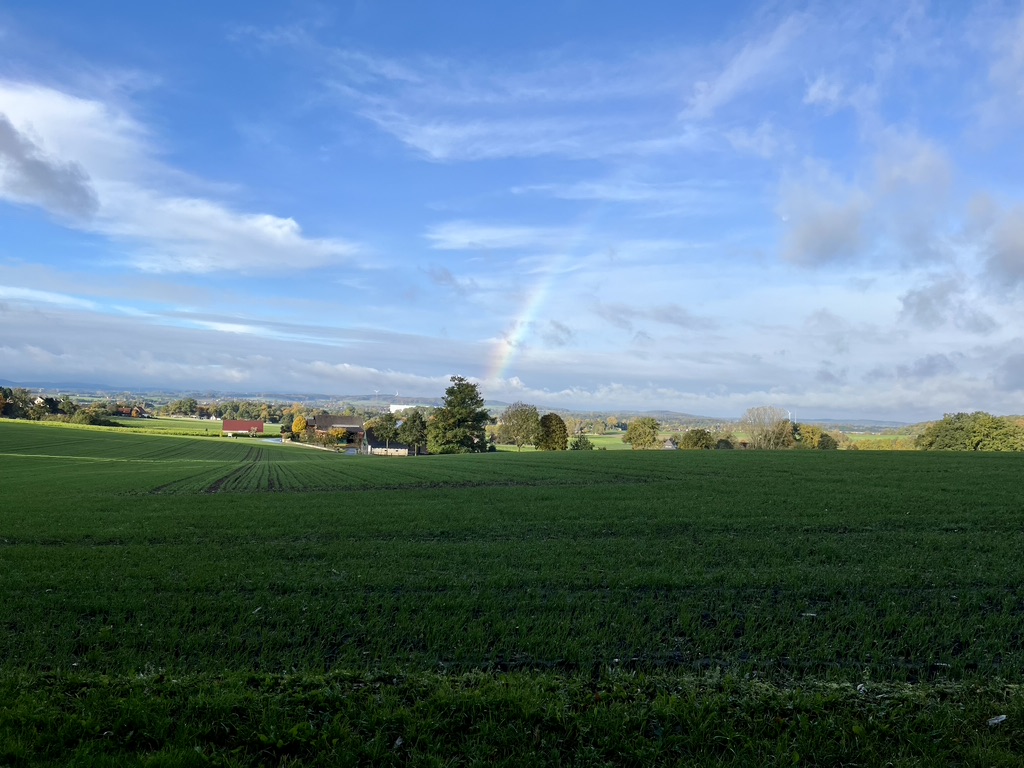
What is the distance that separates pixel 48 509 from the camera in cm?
2062

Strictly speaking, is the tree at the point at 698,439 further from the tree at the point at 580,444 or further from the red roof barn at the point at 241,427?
the red roof barn at the point at 241,427

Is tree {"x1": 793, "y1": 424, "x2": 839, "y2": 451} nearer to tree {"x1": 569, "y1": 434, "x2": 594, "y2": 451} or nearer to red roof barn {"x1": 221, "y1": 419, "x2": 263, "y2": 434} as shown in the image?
tree {"x1": 569, "y1": 434, "x2": 594, "y2": 451}

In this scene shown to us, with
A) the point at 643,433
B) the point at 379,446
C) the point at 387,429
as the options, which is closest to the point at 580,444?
A: the point at 643,433

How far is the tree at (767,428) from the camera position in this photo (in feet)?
325

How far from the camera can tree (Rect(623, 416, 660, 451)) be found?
10544cm

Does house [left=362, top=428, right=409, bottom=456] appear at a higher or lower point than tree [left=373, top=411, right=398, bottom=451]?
lower

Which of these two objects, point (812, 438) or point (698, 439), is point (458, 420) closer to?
point (698, 439)

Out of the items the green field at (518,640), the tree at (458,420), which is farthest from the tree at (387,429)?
the green field at (518,640)

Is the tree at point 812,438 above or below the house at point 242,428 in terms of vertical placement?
above

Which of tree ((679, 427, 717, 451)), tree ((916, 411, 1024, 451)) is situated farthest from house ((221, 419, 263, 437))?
tree ((916, 411, 1024, 451))

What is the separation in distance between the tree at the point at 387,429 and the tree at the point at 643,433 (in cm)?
4875

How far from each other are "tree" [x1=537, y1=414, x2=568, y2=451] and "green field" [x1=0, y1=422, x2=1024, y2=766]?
87.2 metres

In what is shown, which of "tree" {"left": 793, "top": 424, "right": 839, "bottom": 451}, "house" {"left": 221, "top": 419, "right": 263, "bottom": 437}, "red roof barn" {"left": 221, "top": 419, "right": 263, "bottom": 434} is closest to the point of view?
"tree" {"left": 793, "top": 424, "right": 839, "bottom": 451}

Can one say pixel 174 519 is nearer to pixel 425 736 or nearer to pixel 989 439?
pixel 425 736
